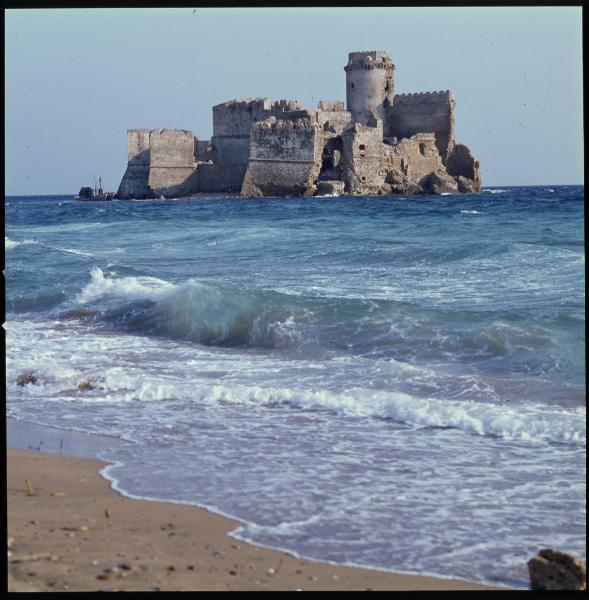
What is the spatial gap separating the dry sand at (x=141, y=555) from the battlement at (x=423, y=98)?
44.2m

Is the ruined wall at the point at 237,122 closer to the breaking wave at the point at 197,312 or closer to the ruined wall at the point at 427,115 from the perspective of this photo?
the ruined wall at the point at 427,115

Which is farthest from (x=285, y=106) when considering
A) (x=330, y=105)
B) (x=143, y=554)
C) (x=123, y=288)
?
(x=143, y=554)

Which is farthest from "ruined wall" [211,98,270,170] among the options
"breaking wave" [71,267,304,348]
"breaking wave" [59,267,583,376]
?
"breaking wave" [59,267,583,376]

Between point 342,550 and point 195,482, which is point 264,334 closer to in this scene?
point 195,482

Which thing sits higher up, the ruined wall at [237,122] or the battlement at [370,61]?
the battlement at [370,61]

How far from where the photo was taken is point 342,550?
3373mm

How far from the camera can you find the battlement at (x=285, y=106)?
44.8 m

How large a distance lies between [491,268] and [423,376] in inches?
237

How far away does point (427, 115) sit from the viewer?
154 feet

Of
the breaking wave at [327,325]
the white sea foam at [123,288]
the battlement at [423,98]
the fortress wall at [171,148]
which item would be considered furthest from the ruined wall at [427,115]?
the breaking wave at [327,325]

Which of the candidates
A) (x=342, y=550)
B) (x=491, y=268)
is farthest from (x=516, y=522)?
(x=491, y=268)

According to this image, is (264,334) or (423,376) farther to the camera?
(264,334)

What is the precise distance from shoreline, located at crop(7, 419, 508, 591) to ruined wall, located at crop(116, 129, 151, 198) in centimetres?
4448

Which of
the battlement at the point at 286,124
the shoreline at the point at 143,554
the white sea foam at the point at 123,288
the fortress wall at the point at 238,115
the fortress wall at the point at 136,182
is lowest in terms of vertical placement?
the shoreline at the point at 143,554
